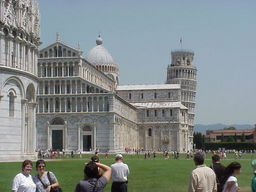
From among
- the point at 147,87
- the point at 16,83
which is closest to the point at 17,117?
the point at 16,83

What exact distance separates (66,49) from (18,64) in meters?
54.3

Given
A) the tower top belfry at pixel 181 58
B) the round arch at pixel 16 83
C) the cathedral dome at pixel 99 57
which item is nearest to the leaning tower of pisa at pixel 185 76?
the tower top belfry at pixel 181 58

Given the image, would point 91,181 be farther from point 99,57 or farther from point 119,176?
point 99,57

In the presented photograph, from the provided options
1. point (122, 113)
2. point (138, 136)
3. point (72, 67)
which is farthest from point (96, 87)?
point (138, 136)

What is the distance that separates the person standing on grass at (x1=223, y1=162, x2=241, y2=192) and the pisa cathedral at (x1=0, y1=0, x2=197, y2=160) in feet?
113

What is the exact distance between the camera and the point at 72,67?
10056 cm

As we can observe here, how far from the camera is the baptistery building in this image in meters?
44.6

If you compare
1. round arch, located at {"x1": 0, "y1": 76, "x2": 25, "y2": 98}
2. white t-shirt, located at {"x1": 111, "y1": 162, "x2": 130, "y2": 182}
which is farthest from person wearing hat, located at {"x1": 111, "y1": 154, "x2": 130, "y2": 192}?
round arch, located at {"x1": 0, "y1": 76, "x2": 25, "y2": 98}

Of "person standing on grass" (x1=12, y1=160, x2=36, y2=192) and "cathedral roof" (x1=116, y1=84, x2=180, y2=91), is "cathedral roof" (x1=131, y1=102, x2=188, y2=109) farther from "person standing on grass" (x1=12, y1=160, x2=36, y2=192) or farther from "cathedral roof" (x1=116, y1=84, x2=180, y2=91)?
"person standing on grass" (x1=12, y1=160, x2=36, y2=192)

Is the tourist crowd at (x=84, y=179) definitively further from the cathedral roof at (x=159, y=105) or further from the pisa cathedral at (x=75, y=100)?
the cathedral roof at (x=159, y=105)

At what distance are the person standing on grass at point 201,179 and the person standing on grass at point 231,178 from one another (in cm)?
29

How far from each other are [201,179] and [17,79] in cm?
3625

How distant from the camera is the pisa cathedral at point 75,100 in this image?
4597 cm

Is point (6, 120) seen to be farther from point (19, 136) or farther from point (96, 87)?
point (96, 87)
